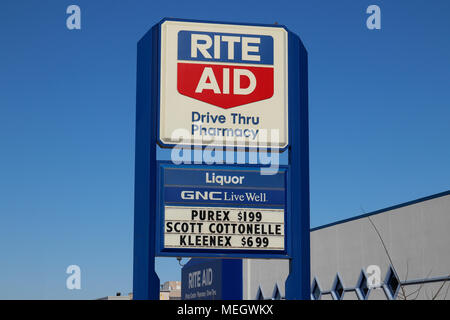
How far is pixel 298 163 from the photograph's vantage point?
51.3ft

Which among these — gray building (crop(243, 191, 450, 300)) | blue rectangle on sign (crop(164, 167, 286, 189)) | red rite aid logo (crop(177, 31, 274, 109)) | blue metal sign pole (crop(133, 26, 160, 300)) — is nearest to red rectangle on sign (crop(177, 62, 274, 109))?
red rite aid logo (crop(177, 31, 274, 109))

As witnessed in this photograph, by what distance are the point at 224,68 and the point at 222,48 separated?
0.42 meters

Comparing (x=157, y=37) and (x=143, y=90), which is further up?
(x=157, y=37)

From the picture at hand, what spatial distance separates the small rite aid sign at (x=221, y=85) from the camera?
1533 cm

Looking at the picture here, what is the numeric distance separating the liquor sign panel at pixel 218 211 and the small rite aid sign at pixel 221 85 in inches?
28.0

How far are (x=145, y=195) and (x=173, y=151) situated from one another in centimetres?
105

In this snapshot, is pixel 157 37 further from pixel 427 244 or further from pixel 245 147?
pixel 427 244

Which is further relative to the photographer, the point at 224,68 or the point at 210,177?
the point at 224,68

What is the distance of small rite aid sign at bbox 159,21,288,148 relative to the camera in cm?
1533

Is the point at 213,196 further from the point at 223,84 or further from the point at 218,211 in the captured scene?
the point at 223,84

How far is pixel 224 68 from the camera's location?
15547 mm

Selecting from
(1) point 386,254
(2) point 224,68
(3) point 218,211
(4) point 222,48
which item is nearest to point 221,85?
(2) point 224,68

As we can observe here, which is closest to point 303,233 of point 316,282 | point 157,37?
point 157,37
